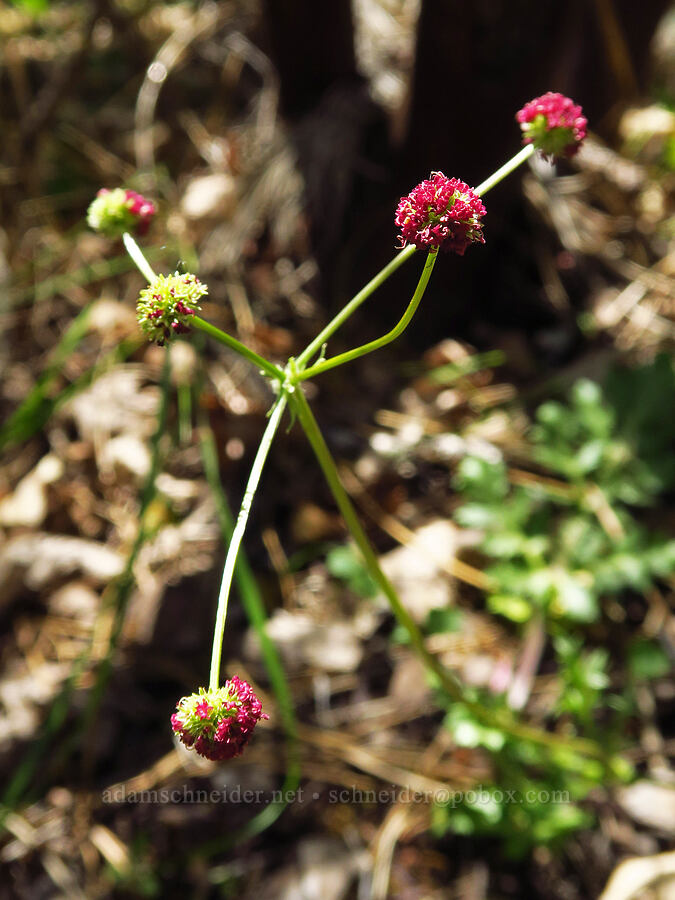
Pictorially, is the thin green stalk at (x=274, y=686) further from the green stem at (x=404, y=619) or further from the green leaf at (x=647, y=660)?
the green leaf at (x=647, y=660)

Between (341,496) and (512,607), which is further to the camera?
(512,607)

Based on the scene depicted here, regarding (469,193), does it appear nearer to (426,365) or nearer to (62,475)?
(426,365)

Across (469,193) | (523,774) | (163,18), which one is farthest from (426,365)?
(163,18)

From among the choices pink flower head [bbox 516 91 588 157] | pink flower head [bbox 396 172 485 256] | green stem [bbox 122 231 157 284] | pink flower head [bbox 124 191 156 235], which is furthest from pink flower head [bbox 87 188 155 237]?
pink flower head [bbox 516 91 588 157]

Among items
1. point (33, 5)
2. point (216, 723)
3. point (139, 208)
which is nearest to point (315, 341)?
point (139, 208)

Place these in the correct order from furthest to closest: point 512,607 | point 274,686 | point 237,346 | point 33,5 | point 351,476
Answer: point 33,5, point 351,476, point 512,607, point 274,686, point 237,346

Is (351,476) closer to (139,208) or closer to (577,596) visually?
(577,596)

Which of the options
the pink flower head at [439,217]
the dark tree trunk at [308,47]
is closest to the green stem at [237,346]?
the pink flower head at [439,217]
